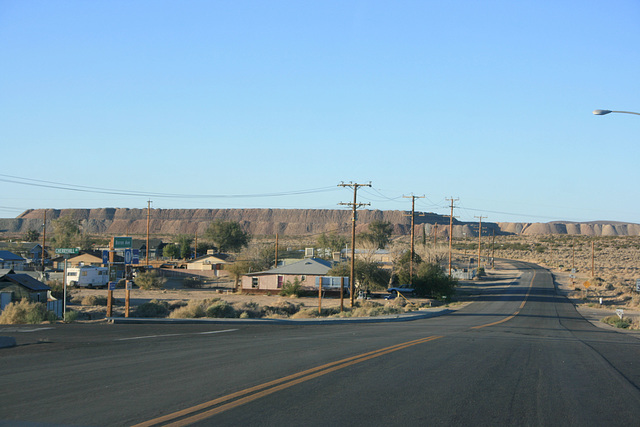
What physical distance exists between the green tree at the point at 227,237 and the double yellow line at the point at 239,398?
11248 cm

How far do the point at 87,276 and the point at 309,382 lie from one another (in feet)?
206

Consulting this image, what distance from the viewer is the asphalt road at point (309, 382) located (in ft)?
25.4

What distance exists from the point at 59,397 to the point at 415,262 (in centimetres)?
6374

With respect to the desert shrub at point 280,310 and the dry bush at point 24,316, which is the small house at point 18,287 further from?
the desert shrub at point 280,310

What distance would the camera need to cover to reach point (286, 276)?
62.4 m

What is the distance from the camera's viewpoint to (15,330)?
66.6ft

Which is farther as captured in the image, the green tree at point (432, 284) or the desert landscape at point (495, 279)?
the green tree at point (432, 284)

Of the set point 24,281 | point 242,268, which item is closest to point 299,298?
point 242,268

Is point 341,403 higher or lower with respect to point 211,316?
higher

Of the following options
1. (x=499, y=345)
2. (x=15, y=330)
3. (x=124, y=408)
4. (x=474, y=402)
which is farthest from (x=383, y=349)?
(x=15, y=330)

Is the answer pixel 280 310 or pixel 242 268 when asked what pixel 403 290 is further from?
pixel 280 310

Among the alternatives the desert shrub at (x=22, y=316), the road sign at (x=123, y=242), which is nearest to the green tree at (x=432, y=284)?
the road sign at (x=123, y=242)

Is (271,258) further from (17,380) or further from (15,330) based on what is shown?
(17,380)

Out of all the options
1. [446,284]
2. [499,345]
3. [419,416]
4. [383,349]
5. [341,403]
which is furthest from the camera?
[446,284]
